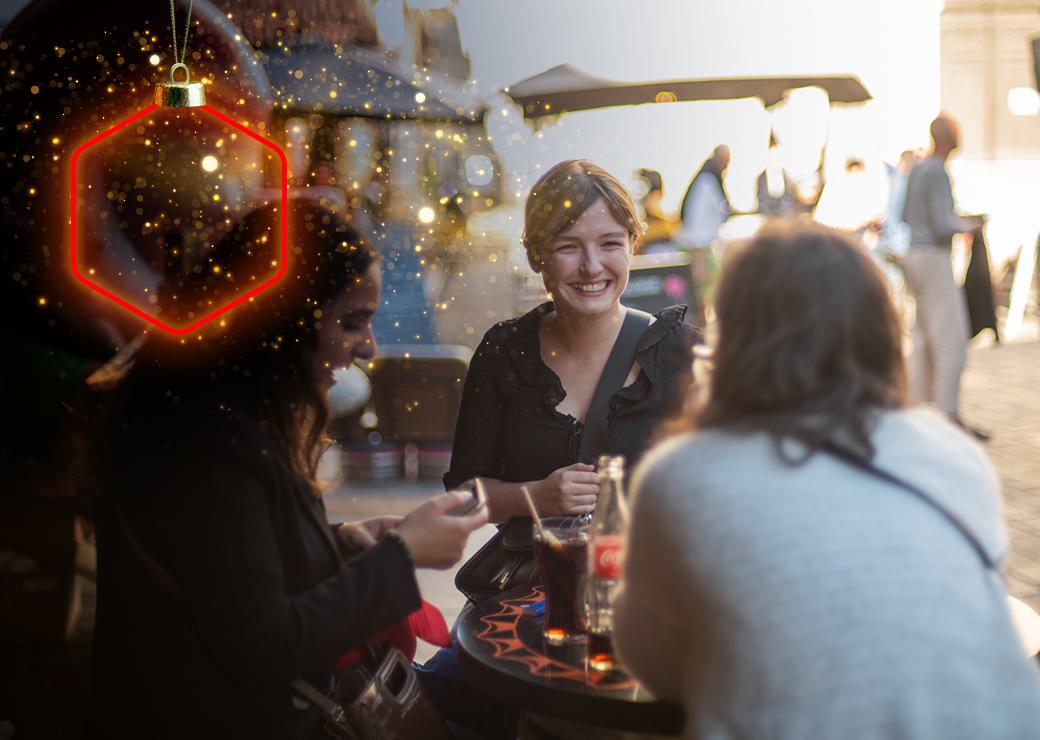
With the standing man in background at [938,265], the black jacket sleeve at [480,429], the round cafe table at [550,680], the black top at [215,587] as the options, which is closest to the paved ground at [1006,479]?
the standing man in background at [938,265]

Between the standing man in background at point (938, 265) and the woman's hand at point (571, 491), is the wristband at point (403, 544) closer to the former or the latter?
the woman's hand at point (571, 491)

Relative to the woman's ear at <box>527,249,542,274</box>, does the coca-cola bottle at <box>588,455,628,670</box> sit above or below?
below

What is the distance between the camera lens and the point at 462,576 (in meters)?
2.23

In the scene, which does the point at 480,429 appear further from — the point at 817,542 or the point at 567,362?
the point at 817,542

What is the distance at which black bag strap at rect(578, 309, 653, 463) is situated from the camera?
2289mm

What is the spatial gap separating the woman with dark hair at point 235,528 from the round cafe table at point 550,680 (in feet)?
0.51

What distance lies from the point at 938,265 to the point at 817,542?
17.2 ft

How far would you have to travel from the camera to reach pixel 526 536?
223 centimetres

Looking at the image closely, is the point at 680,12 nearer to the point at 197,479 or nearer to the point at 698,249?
the point at 197,479

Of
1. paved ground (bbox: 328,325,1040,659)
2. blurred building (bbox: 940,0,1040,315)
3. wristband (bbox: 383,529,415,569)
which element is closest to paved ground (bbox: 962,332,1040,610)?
paved ground (bbox: 328,325,1040,659)

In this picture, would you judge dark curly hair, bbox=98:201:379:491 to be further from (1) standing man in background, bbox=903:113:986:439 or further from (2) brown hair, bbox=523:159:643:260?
(1) standing man in background, bbox=903:113:986:439

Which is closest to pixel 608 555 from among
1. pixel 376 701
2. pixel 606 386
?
pixel 376 701

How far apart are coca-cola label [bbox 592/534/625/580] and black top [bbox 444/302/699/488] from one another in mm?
684

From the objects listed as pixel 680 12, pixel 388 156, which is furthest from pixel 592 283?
pixel 388 156
